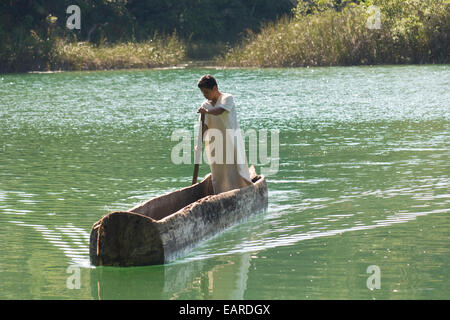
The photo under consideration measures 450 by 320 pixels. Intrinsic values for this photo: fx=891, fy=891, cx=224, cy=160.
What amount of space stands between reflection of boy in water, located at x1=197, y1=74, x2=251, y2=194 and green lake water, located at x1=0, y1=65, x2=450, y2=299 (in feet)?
1.63

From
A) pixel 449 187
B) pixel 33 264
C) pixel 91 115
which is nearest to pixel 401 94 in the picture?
pixel 91 115

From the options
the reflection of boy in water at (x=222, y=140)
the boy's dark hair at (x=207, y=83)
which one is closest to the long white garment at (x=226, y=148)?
the reflection of boy in water at (x=222, y=140)

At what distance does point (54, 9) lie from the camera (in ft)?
143

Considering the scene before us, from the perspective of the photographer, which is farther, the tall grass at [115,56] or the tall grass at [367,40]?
the tall grass at [115,56]

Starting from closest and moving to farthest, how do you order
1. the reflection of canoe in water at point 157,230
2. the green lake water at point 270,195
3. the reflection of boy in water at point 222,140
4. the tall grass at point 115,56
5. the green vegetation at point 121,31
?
the green lake water at point 270,195
the reflection of canoe in water at point 157,230
the reflection of boy in water at point 222,140
the tall grass at point 115,56
the green vegetation at point 121,31

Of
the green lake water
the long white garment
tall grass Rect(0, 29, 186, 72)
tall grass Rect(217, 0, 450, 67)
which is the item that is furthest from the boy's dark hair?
tall grass Rect(0, 29, 186, 72)

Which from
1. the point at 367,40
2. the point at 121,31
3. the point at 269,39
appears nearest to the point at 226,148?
the point at 367,40

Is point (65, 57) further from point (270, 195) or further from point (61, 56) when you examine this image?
point (270, 195)

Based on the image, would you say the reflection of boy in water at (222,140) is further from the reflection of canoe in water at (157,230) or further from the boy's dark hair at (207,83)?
the reflection of canoe in water at (157,230)

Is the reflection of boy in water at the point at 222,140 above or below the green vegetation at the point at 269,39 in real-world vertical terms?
below

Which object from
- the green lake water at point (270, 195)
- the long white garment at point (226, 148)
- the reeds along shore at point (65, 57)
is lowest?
the green lake water at point (270, 195)

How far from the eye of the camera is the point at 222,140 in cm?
870

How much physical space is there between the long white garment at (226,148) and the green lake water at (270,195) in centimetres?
48

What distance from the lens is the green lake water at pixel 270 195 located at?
6.69 metres
